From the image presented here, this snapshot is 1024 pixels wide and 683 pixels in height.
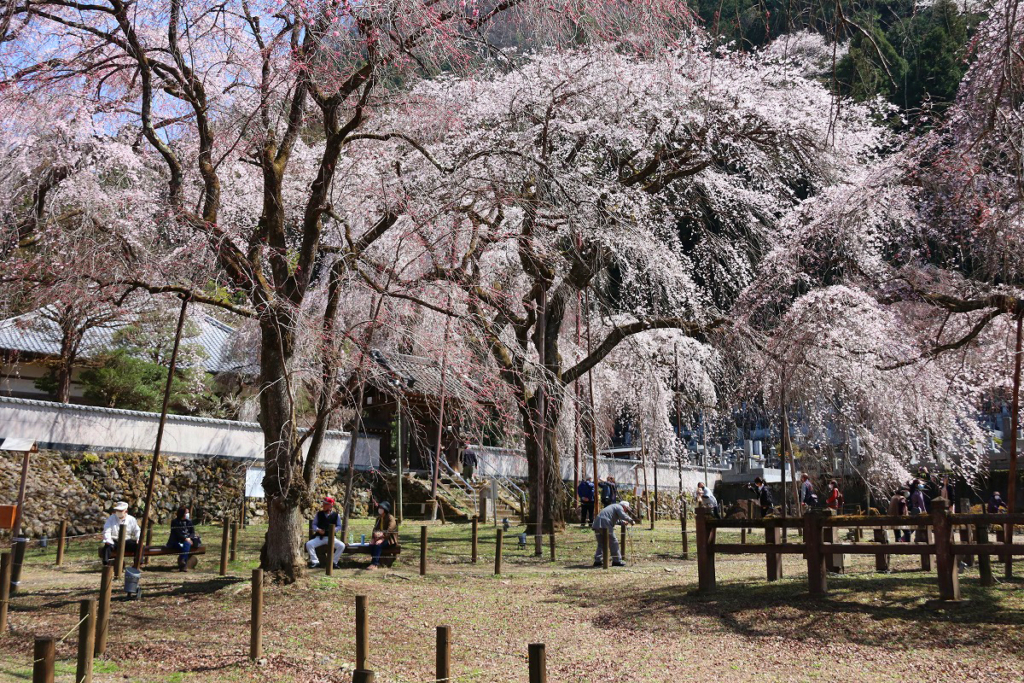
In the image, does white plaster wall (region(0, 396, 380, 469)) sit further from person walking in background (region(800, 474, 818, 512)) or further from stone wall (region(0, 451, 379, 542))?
person walking in background (region(800, 474, 818, 512))

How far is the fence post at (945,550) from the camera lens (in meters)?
9.05

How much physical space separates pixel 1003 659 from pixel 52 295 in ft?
32.9

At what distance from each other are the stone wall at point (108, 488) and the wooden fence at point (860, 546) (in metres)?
9.27

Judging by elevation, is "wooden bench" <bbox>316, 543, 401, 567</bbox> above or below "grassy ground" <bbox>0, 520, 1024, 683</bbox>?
above

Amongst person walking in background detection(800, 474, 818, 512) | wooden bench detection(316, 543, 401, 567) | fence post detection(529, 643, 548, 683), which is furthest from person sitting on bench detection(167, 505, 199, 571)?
person walking in background detection(800, 474, 818, 512)

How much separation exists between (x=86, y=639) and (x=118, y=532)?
707cm

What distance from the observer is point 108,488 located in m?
18.6

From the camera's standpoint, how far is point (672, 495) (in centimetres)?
3281

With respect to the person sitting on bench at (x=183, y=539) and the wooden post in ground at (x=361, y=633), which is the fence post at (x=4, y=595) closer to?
the person sitting on bench at (x=183, y=539)

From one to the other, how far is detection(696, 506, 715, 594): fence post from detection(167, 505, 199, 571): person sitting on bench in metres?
7.49

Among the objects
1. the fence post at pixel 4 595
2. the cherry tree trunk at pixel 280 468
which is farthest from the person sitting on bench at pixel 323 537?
the fence post at pixel 4 595

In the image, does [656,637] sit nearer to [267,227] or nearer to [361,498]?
[267,227]

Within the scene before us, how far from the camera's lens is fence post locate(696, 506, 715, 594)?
1094cm

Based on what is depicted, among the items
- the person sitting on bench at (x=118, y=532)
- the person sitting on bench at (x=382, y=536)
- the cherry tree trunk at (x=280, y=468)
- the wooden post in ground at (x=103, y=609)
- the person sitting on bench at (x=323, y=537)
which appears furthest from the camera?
the person sitting on bench at (x=382, y=536)
